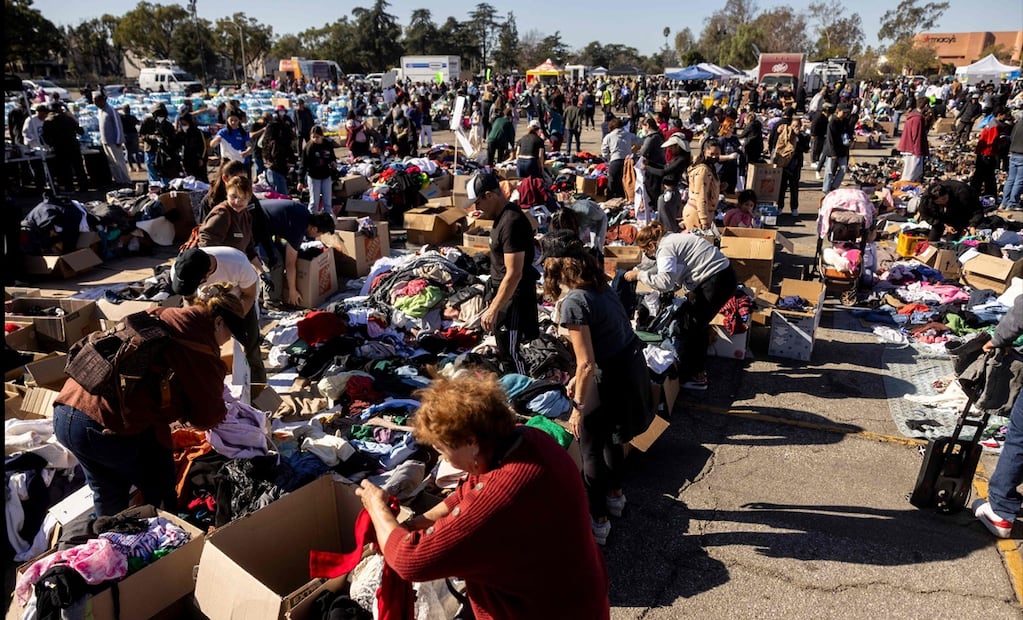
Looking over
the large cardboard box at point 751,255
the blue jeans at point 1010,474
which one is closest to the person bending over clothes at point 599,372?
the blue jeans at point 1010,474

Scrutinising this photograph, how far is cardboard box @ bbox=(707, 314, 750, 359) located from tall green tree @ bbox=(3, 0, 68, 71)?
41110mm

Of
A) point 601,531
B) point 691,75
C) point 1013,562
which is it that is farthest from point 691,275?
point 691,75

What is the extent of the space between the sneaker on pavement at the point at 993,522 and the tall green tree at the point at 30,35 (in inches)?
1720

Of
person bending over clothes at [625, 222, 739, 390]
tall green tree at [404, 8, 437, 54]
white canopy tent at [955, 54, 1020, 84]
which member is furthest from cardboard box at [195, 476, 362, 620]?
tall green tree at [404, 8, 437, 54]

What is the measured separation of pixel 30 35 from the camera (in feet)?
143

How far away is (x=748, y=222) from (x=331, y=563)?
757 cm

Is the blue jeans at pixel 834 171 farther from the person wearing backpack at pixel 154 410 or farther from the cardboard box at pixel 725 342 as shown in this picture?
the person wearing backpack at pixel 154 410

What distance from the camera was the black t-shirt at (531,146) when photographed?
10.8 meters

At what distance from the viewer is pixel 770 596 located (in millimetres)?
3709

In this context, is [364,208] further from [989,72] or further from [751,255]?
[989,72]

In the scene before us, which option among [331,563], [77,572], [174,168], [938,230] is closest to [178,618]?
[77,572]

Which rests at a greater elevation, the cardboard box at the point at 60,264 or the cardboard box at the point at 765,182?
the cardboard box at the point at 765,182

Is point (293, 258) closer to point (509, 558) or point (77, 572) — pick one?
point (77, 572)

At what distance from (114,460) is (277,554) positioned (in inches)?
34.6
